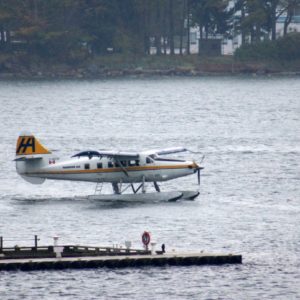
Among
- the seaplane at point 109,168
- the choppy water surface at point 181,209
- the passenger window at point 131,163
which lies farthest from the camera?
the passenger window at point 131,163

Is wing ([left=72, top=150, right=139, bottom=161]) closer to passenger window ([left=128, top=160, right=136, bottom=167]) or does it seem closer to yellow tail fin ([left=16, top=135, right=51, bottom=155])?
passenger window ([left=128, top=160, right=136, bottom=167])

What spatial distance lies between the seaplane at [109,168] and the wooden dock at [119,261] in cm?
1584

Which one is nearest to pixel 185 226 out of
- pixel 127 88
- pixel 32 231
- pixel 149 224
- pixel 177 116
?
pixel 149 224

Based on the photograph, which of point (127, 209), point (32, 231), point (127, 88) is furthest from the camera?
point (127, 88)

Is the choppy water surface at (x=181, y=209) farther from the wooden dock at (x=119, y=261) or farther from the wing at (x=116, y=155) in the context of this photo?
the wing at (x=116, y=155)

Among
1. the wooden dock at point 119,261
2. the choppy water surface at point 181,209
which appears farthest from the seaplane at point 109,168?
the wooden dock at point 119,261

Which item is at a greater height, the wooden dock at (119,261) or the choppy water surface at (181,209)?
the wooden dock at (119,261)

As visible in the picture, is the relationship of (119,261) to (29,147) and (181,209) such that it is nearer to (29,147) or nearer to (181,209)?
(181,209)

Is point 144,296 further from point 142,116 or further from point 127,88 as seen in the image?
point 127,88

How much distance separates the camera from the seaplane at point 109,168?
83875 millimetres

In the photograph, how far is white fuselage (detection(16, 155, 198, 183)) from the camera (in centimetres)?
8388

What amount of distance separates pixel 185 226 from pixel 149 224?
73.3 inches

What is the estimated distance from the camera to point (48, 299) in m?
63.2

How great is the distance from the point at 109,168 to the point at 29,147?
15.1 ft
